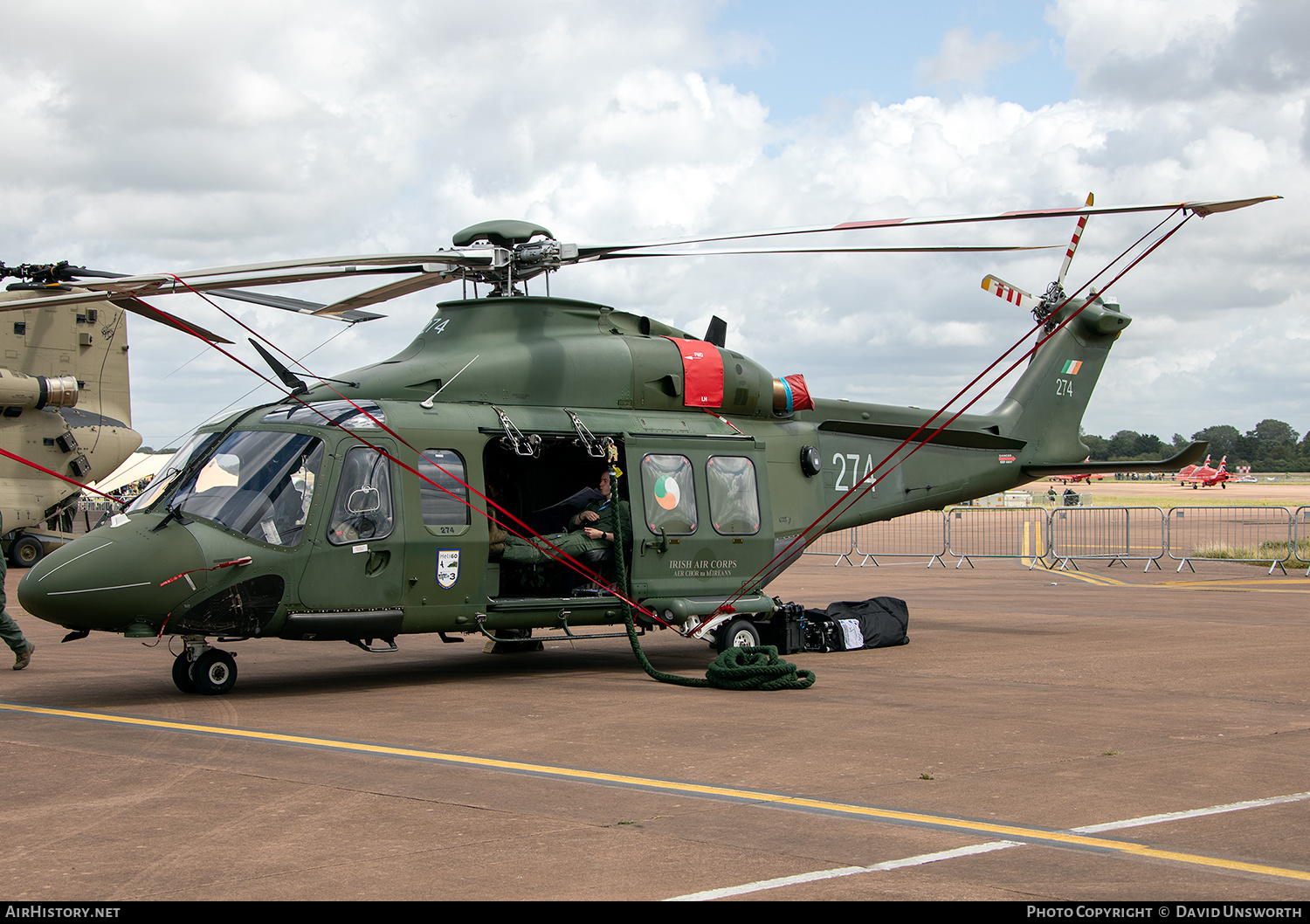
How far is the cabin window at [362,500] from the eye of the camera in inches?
416

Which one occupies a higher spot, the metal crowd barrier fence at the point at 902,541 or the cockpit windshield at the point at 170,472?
the cockpit windshield at the point at 170,472

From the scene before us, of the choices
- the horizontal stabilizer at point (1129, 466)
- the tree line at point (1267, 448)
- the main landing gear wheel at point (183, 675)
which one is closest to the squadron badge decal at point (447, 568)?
the main landing gear wheel at point (183, 675)

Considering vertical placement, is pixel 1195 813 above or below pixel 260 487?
below

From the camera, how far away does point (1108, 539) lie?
34.2 m

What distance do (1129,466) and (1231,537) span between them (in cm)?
2707

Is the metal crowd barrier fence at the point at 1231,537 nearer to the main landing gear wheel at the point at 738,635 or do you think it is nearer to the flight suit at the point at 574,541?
the main landing gear wheel at the point at 738,635

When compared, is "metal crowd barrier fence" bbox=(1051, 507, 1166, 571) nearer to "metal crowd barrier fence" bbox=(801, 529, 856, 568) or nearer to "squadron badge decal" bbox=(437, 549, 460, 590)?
"metal crowd barrier fence" bbox=(801, 529, 856, 568)

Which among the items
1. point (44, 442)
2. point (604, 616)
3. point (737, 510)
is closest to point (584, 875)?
point (604, 616)

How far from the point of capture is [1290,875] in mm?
4762

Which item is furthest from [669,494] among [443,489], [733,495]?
[443,489]

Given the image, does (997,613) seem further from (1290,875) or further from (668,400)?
(1290,875)

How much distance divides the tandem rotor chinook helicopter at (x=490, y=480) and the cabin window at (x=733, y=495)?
0.03 meters

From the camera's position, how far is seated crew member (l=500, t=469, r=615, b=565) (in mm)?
11828

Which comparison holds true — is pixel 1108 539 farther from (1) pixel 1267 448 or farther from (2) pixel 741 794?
(1) pixel 1267 448
